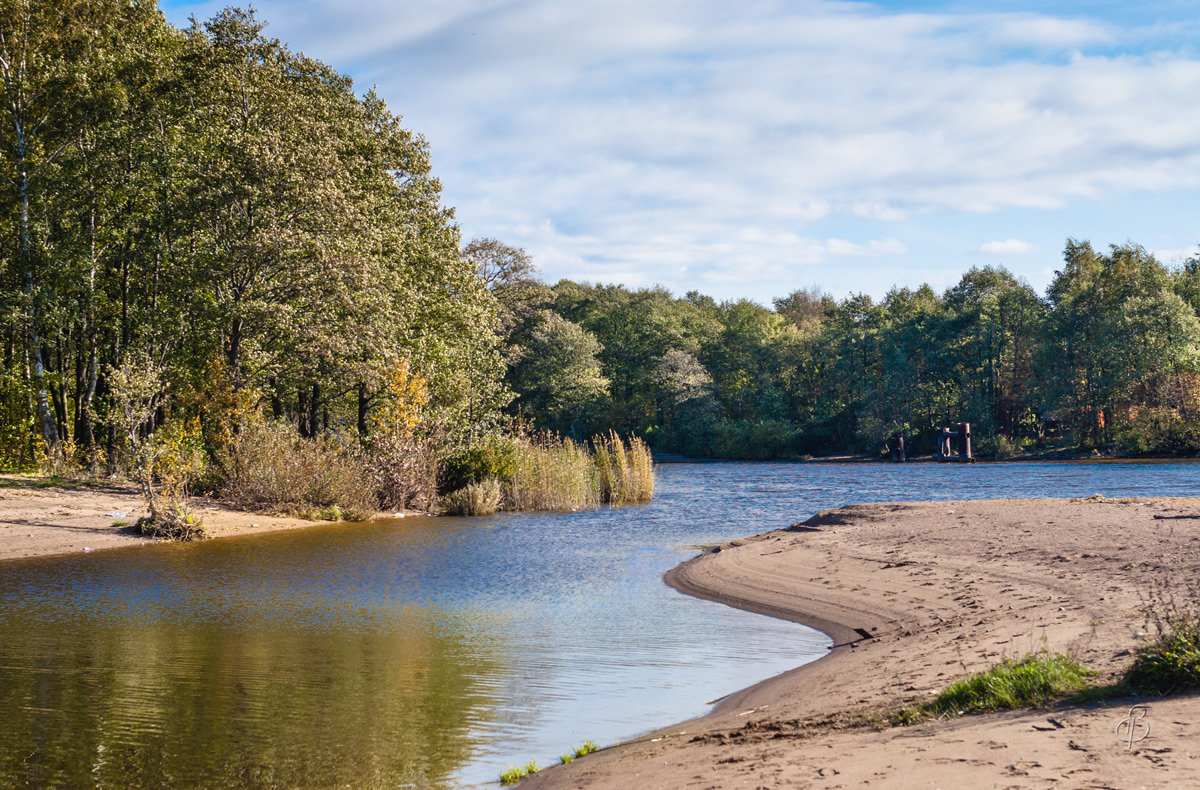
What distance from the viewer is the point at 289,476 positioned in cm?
2652

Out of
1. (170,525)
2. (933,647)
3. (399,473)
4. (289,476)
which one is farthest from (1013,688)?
(399,473)

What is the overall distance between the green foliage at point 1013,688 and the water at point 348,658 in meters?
2.54

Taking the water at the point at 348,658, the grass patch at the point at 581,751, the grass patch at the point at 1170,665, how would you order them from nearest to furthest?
the grass patch at the point at 1170,665 → the grass patch at the point at 581,751 → the water at the point at 348,658

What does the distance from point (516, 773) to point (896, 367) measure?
239 ft

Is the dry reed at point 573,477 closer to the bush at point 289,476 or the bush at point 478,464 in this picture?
the bush at point 478,464

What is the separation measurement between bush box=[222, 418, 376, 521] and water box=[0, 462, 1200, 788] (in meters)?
5.14

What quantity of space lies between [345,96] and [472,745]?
31203mm

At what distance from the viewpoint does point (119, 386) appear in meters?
21.3

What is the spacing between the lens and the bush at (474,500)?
2914 centimetres

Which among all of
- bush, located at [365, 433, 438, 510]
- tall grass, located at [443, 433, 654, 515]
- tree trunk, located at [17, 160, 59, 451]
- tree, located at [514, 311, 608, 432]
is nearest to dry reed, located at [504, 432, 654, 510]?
tall grass, located at [443, 433, 654, 515]

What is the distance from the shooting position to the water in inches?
282

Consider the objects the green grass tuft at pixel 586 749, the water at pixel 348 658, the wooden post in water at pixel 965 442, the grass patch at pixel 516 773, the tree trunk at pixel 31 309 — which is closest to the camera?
the grass patch at pixel 516 773

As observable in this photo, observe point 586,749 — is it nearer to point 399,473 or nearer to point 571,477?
point 399,473

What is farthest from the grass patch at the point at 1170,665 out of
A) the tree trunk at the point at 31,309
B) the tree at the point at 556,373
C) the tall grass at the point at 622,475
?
the tree at the point at 556,373
